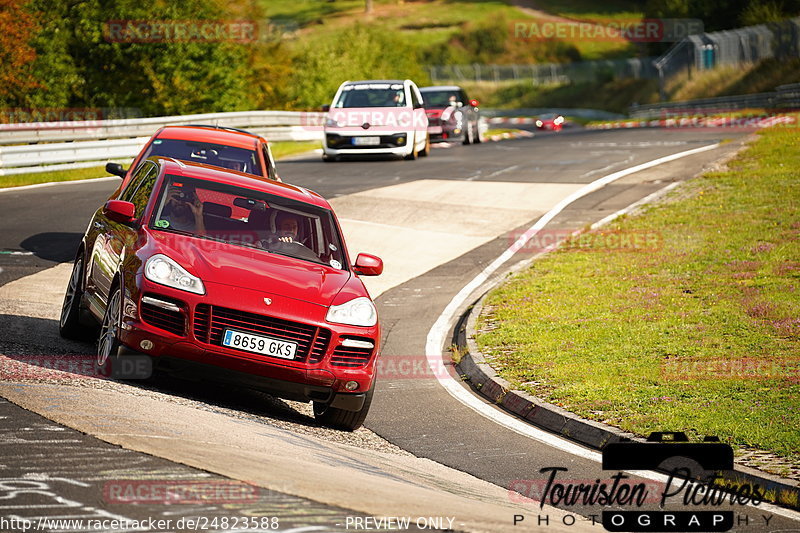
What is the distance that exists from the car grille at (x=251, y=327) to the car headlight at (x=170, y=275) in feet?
0.55

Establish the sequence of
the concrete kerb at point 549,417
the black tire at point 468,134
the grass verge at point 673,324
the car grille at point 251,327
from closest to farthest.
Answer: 1. the concrete kerb at point 549,417
2. the car grille at point 251,327
3. the grass verge at point 673,324
4. the black tire at point 468,134

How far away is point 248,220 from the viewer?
9.22 metres

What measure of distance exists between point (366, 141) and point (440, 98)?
9.05 m

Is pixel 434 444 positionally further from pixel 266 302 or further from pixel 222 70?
pixel 222 70

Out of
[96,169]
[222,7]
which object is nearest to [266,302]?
[96,169]

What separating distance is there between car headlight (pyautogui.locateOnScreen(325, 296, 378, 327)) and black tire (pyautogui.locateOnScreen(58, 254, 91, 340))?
9.68ft

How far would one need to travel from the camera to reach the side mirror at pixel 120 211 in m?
8.91

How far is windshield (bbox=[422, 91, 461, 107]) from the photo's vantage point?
121 ft

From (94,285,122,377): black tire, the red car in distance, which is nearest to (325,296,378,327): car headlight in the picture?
(94,285,122,377): black tire

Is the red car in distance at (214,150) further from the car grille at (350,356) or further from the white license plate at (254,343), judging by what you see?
the white license plate at (254,343)

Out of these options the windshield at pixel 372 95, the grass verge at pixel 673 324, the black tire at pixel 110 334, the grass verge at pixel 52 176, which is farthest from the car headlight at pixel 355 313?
the windshield at pixel 372 95

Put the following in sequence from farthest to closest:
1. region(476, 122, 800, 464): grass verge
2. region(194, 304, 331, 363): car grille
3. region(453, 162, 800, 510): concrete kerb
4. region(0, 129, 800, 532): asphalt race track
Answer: region(476, 122, 800, 464): grass verge, region(194, 304, 331, 363): car grille, region(453, 162, 800, 510): concrete kerb, region(0, 129, 800, 532): asphalt race track

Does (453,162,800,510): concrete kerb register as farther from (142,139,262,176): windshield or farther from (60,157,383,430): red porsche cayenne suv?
(142,139,262,176): windshield

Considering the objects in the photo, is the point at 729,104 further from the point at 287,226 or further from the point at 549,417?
the point at 287,226
